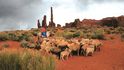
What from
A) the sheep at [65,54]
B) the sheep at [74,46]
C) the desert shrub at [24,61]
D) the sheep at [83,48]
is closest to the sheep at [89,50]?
the sheep at [83,48]

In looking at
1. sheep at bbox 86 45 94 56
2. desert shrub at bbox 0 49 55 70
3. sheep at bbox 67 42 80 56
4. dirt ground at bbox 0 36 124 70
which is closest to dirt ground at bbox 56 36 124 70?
dirt ground at bbox 0 36 124 70

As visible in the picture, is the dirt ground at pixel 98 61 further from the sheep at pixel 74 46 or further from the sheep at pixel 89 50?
the sheep at pixel 74 46

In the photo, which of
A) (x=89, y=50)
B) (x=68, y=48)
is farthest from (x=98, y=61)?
(x=68, y=48)

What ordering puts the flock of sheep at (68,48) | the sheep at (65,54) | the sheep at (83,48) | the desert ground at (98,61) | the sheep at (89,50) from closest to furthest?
the desert ground at (98,61), the sheep at (65,54), the flock of sheep at (68,48), the sheep at (89,50), the sheep at (83,48)

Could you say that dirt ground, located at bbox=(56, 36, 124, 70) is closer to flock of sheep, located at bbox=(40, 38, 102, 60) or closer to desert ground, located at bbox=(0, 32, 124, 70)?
desert ground, located at bbox=(0, 32, 124, 70)

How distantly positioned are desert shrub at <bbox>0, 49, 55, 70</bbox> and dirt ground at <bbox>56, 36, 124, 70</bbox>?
17.1 ft

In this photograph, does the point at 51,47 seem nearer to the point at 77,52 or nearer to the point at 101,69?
the point at 77,52

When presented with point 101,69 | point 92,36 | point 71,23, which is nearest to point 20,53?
point 101,69

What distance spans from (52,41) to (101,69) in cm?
597

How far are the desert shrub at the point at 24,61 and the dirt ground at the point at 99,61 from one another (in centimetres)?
523

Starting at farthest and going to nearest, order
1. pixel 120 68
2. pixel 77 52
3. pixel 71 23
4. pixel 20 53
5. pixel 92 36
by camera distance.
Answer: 1. pixel 71 23
2. pixel 92 36
3. pixel 77 52
4. pixel 120 68
5. pixel 20 53

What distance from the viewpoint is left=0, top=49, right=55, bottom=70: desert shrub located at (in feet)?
38.2

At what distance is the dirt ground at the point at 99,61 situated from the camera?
18531 millimetres

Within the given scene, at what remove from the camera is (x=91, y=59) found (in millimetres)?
21078
